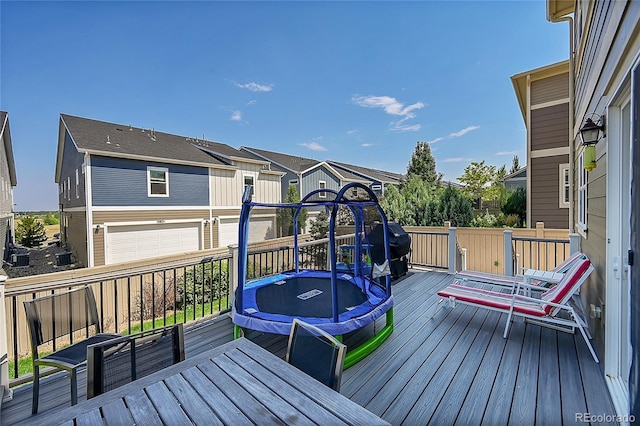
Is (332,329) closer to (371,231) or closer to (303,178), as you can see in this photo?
(371,231)

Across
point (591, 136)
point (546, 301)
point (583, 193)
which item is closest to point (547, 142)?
point (583, 193)

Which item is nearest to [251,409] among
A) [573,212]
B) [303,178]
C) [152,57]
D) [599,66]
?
[599,66]

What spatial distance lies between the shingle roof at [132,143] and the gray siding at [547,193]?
1293 cm

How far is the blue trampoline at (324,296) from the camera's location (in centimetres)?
308

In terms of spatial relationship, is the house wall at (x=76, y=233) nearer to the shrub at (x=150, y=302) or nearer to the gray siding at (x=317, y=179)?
the shrub at (x=150, y=302)

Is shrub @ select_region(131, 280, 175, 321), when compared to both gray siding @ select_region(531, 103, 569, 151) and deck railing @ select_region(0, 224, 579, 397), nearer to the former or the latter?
deck railing @ select_region(0, 224, 579, 397)

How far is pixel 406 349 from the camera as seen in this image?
3.23 m

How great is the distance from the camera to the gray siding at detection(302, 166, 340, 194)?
1942 centimetres

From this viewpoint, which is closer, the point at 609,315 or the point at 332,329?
the point at 609,315

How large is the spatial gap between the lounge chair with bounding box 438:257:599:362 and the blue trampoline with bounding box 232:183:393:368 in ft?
3.73

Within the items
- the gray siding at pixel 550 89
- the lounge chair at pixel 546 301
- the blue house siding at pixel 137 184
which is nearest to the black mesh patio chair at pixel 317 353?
the lounge chair at pixel 546 301

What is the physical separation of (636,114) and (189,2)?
7.48m

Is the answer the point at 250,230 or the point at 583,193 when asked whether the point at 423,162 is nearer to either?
the point at 250,230

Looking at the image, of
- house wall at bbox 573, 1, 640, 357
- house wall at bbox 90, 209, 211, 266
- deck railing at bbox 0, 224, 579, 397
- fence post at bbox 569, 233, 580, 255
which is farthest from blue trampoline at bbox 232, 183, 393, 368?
house wall at bbox 90, 209, 211, 266
